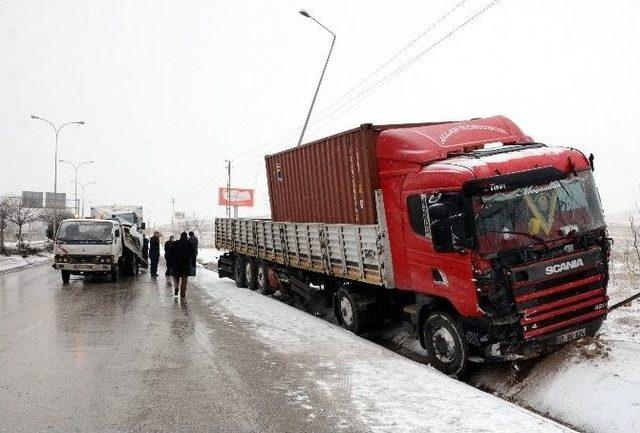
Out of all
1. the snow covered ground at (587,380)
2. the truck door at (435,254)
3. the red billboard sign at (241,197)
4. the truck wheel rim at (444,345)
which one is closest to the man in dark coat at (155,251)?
the truck door at (435,254)

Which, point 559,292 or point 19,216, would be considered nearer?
point 559,292

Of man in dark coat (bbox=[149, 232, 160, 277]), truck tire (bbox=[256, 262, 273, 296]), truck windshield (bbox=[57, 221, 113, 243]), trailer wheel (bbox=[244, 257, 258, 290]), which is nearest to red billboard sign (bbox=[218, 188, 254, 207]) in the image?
man in dark coat (bbox=[149, 232, 160, 277])

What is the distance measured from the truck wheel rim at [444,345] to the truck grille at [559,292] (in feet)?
3.50

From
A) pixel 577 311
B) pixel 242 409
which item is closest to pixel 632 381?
pixel 577 311

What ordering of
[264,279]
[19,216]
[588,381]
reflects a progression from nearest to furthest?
[588,381] < [264,279] < [19,216]

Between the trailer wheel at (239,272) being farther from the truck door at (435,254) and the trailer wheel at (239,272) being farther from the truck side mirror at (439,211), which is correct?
the truck side mirror at (439,211)

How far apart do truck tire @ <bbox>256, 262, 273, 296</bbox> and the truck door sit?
7.43 metres

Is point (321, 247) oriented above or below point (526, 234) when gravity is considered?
below

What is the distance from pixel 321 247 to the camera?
33.8ft

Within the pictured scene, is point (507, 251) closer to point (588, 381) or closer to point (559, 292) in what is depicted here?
point (559, 292)

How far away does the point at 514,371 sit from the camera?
6.78 meters

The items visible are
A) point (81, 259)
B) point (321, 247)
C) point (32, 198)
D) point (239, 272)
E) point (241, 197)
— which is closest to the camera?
point (321, 247)

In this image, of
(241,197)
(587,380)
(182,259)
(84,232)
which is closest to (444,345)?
(587,380)

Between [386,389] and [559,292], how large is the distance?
94.5 inches
